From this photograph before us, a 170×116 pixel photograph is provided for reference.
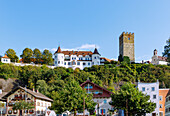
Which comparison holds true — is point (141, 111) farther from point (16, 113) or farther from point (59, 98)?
point (16, 113)

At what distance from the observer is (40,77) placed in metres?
105

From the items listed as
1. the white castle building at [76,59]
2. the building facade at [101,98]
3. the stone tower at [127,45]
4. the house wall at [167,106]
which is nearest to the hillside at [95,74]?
the white castle building at [76,59]

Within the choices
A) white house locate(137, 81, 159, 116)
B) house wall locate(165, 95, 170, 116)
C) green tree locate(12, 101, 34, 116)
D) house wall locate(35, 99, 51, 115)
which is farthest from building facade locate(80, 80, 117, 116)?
green tree locate(12, 101, 34, 116)

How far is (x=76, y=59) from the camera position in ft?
443

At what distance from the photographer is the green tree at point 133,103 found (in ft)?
159

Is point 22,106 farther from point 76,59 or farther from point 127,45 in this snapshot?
point 127,45

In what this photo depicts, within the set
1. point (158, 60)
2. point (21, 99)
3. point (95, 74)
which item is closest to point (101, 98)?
point (21, 99)

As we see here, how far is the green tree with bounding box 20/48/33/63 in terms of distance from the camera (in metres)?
126

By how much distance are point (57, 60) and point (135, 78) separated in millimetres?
39049

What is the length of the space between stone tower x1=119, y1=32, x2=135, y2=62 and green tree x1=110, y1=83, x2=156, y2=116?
10913cm

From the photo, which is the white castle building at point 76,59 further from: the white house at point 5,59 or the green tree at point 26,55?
the white house at point 5,59

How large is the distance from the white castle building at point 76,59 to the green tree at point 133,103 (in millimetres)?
79929

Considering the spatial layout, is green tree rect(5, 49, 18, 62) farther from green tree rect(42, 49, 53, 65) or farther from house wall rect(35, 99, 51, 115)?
house wall rect(35, 99, 51, 115)

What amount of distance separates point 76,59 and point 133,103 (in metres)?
87.3
